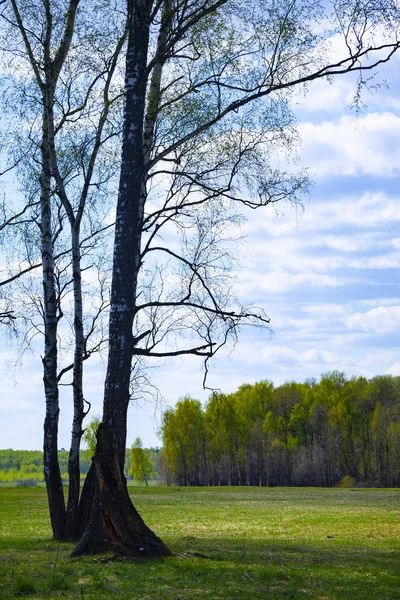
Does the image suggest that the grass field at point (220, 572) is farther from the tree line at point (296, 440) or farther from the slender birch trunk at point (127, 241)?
the tree line at point (296, 440)

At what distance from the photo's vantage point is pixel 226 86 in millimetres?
13023

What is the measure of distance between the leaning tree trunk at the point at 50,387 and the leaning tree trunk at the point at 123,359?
5075 millimetres

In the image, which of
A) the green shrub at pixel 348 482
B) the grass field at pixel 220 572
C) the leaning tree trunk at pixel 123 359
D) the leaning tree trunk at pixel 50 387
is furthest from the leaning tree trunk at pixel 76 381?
the green shrub at pixel 348 482

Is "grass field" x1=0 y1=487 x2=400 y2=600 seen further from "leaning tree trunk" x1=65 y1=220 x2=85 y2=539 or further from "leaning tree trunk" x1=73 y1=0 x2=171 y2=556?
"leaning tree trunk" x1=65 y1=220 x2=85 y2=539

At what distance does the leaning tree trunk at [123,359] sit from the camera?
406 inches

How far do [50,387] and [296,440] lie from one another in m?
76.2

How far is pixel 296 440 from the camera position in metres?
88.4

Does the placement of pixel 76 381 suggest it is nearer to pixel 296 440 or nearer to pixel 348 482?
pixel 348 482

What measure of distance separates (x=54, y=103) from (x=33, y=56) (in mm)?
1285

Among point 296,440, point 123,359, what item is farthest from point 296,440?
point 123,359

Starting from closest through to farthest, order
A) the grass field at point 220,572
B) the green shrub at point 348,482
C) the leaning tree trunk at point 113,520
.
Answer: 1. the grass field at point 220,572
2. the leaning tree trunk at point 113,520
3. the green shrub at point 348,482

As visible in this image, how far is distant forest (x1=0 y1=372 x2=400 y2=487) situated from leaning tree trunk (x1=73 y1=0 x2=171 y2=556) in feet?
237

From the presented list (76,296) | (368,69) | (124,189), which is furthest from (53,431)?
(368,69)

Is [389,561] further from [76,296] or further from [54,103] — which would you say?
[54,103]
